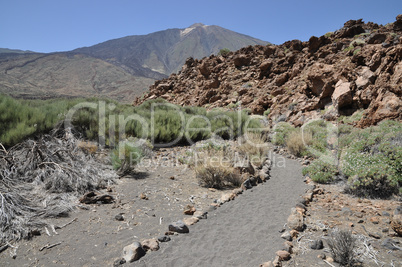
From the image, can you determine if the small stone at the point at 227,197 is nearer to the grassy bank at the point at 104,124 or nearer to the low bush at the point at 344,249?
the low bush at the point at 344,249

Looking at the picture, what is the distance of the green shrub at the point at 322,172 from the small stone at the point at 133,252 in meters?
4.39

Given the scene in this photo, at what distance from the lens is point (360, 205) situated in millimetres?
3850

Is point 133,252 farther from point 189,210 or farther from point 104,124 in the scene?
point 104,124

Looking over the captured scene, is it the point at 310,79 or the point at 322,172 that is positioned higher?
the point at 310,79

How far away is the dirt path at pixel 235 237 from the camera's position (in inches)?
99.3

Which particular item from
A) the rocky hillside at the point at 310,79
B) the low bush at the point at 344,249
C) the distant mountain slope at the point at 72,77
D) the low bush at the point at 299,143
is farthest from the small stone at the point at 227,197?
the distant mountain slope at the point at 72,77

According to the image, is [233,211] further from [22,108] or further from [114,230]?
[22,108]

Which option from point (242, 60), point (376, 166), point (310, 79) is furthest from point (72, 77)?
point (376, 166)

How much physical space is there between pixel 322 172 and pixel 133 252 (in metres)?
4.64

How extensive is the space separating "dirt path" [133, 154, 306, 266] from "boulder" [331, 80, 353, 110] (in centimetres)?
793

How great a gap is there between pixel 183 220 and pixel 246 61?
2278cm

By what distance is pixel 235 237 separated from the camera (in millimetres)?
2996

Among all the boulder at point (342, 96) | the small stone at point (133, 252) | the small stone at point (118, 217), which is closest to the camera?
the small stone at point (133, 252)

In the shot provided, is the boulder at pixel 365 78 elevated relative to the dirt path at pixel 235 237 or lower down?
elevated
